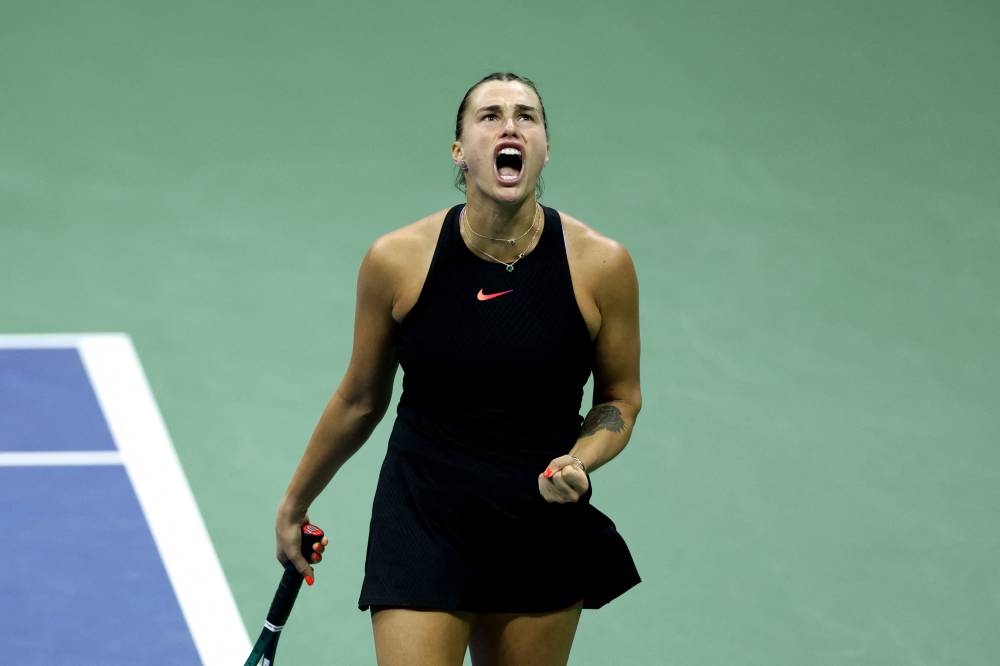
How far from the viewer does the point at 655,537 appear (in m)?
6.48

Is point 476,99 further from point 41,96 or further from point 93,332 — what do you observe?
point 41,96

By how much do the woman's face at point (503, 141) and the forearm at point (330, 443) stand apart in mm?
599

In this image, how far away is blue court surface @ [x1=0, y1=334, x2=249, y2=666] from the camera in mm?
5871

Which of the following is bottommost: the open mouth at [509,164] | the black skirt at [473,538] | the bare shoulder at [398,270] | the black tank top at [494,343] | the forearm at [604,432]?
the black skirt at [473,538]

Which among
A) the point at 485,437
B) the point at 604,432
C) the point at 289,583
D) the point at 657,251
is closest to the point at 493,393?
the point at 485,437

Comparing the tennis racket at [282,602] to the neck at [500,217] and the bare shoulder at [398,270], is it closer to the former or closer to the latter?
the bare shoulder at [398,270]

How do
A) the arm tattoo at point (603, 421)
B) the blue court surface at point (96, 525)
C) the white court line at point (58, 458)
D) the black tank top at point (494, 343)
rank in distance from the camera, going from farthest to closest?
the white court line at point (58, 458), the blue court surface at point (96, 525), the arm tattoo at point (603, 421), the black tank top at point (494, 343)

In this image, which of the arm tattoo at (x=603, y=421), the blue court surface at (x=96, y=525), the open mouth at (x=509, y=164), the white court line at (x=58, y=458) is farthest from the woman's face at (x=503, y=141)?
the white court line at (x=58, y=458)

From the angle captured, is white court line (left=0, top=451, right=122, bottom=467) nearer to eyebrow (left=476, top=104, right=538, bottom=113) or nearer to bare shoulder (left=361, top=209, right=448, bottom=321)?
bare shoulder (left=361, top=209, right=448, bottom=321)

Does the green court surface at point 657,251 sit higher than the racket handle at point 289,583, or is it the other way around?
the green court surface at point 657,251

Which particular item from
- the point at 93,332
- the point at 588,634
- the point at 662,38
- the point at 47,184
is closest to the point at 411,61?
the point at 662,38

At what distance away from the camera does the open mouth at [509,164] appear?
4.04 m

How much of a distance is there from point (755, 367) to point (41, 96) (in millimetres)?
4101

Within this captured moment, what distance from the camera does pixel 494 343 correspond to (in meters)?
4.00
